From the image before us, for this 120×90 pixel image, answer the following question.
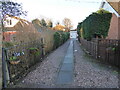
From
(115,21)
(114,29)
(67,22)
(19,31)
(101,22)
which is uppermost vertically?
(67,22)

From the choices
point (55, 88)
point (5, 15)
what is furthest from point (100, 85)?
point (5, 15)

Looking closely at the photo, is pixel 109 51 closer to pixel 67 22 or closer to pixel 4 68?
pixel 4 68

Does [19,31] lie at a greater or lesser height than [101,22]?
lesser

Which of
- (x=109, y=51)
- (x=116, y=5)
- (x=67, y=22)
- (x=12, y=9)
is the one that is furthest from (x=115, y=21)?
(x=67, y=22)

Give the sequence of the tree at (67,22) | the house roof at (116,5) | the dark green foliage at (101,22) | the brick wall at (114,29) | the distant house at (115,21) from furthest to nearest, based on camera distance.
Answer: the tree at (67,22) < the brick wall at (114,29) < the house roof at (116,5) < the distant house at (115,21) < the dark green foliage at (101,22)

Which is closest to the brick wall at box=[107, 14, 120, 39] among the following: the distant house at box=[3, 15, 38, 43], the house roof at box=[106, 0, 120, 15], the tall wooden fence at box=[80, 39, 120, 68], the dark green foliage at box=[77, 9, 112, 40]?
the house roof at box=[106, 0, 120, 15]

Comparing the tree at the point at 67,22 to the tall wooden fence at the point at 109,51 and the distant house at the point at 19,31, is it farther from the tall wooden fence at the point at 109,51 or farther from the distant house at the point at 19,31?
the distant house at the point at 19,31

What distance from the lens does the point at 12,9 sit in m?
4.65

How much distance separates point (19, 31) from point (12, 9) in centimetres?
138

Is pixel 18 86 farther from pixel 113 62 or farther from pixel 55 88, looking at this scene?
pixel 113 62

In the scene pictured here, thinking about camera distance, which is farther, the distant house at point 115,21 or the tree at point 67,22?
the tree at point 67,22

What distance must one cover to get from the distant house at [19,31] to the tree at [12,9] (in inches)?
16.0

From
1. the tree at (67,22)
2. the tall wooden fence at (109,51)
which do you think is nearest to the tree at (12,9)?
the tall wooden fence at (109,51)

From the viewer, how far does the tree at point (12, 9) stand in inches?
167
